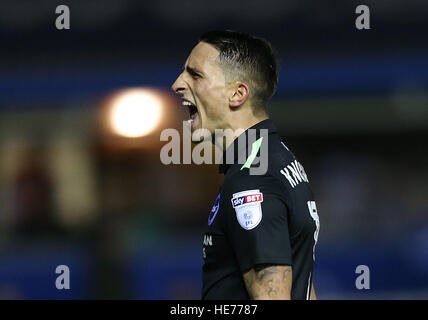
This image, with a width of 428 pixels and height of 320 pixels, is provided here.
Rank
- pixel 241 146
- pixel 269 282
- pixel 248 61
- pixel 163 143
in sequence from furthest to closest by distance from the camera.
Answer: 1. pixel 163 143
2. pixel 248 61
3. pixel 241 146
4. pixel 269 282

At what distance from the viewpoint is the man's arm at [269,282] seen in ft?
7.01

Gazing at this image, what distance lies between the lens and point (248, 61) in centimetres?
266

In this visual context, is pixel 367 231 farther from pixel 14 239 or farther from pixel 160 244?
pixel 14 239

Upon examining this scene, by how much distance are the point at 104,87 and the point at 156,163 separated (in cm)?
111

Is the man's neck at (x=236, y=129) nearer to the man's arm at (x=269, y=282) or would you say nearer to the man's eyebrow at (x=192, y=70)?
the man's eyebrow at (x=192, y=70)

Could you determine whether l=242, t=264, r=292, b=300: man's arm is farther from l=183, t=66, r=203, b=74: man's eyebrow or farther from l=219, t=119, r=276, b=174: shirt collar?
l=183, t=66, r=203, b=74: man's eyebrow

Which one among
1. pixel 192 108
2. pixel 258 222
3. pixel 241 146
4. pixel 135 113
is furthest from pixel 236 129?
pixel 135 113

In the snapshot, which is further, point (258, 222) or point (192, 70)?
point (192, 70)

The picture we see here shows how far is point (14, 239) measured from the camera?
23.9ft

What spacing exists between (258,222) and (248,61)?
0.81m

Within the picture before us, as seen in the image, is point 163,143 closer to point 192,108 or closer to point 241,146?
point 192,108

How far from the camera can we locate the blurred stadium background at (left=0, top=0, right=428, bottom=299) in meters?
7.04
